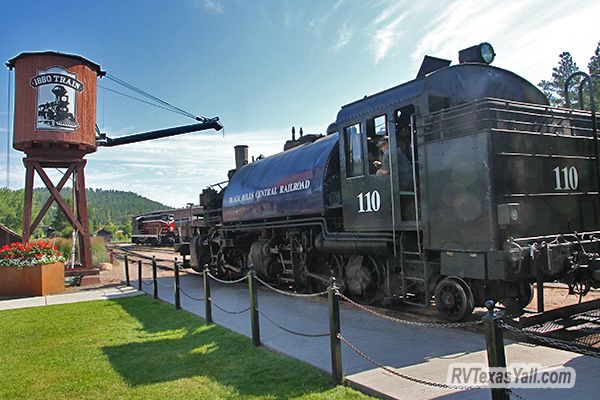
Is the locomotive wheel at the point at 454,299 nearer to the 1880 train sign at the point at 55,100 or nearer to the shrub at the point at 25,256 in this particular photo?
the shrub at the point at 25,256

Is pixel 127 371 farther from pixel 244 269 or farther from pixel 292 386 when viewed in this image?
pixel 244 269

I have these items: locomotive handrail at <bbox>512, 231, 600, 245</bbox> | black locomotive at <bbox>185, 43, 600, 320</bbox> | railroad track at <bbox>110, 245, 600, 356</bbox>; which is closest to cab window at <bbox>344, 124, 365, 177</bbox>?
black locomotive at <bbox>185, 43, 600, 320</bbox>

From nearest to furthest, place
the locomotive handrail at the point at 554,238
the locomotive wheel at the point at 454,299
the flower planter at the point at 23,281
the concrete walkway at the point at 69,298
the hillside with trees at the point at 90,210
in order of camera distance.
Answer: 1. the locomotive handrail at the point at 554,238
2. the locomotive wheel at the point at 454,299
3. the concrete walkway at the point at 69,298
4. the flower planter at the point at 23,281
5. the hillside with trees at the point at 90,210

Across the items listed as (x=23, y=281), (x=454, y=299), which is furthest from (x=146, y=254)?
(x=454, y=299)

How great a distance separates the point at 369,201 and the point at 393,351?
3075mm

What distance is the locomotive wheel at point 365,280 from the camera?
8.98 meters

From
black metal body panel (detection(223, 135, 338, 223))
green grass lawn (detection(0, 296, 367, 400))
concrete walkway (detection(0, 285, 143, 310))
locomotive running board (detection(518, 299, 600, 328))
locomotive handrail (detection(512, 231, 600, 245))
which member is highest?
black metal body panel (detection(223, 135, 338, 223))

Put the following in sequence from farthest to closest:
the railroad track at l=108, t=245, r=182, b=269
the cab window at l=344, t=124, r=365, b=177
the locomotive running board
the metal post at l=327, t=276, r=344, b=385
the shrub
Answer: the railroad track at l=108, t=245, r=182, b=269 < the shrub < the cab window at l=344, t=124, r=365, b=177 < the locomotive running board < the metal post at l=327, t=276, r=344, b=385

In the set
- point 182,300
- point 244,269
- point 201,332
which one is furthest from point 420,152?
point 244,269

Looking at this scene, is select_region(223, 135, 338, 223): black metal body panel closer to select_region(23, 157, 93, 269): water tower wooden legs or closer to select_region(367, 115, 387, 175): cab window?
select_region(367, 115, 387, 175): cab window

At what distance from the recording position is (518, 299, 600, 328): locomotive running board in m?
5.78

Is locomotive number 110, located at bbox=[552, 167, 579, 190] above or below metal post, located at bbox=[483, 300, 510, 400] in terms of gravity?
above

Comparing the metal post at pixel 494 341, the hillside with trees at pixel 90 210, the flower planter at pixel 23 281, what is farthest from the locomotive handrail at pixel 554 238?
the hillside with trees at pixel 90 210
